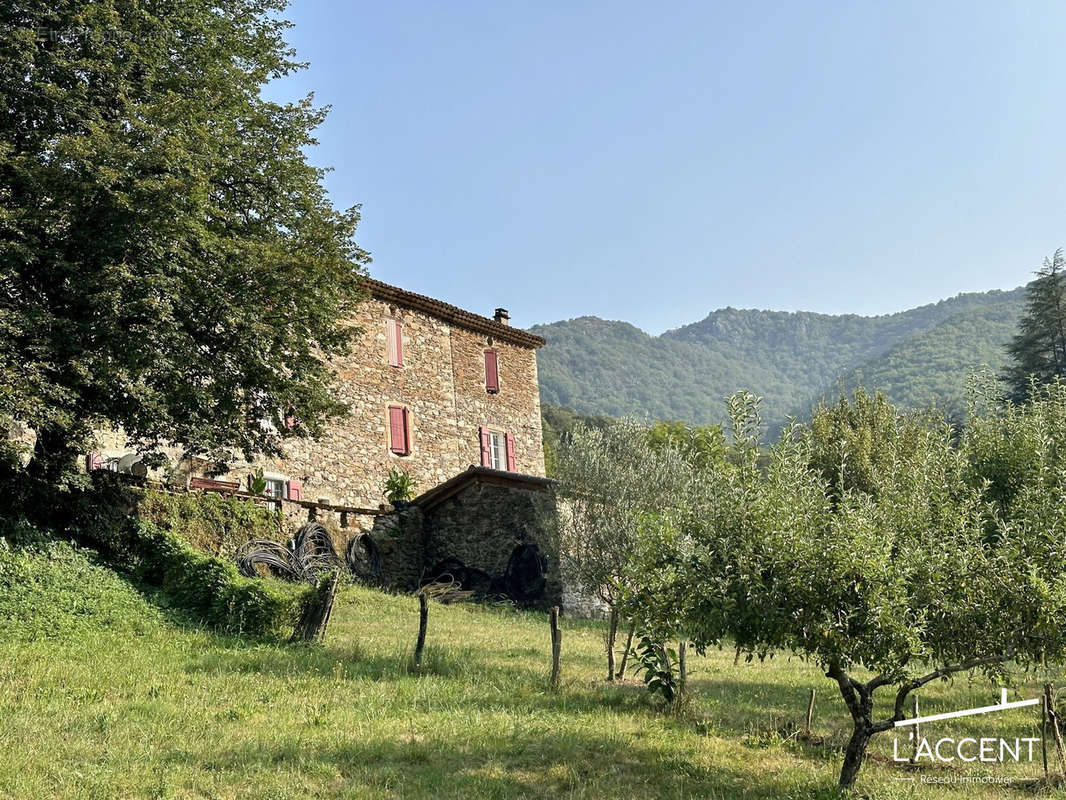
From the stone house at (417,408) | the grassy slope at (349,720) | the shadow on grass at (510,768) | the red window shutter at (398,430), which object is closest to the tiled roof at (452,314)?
the stone house at (417,408)

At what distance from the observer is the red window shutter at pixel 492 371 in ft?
105

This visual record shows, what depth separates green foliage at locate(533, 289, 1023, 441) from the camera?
9438cm

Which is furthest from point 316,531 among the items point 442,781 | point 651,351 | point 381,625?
point 651,351

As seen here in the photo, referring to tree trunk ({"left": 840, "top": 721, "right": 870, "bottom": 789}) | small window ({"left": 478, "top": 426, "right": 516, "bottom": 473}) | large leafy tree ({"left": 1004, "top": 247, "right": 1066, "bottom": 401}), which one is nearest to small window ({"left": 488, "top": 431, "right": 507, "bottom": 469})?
small window ({"left": 478, "top": 426, "right": 516, "bottom": 473})

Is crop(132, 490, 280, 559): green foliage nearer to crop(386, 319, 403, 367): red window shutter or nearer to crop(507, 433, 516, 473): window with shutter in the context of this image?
crop(386, 319, 403, 367): red window shutter

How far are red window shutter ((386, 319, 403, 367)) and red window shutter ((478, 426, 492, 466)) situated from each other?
14.3 ft

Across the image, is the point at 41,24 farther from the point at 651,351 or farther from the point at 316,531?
the point at 651,351

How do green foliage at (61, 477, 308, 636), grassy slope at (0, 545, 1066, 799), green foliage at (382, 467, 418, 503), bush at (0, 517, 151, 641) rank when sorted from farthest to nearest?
green foliage at (382, 467, 418, 503), green foliage at (61, 477, 308, 636), bush at (0, 517, 151, 641), grassy slope at (0, 545, 1066, 799)

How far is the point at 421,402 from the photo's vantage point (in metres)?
28.9

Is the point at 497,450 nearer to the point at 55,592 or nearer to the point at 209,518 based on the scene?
the point at 209,518

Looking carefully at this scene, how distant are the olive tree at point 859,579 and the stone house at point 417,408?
53.6ft

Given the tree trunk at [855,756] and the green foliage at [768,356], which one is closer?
the tree trunk at [855,756]

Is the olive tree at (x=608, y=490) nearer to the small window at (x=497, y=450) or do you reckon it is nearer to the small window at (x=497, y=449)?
the small window at (x=497, y=449)

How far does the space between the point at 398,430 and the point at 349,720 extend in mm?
18194
